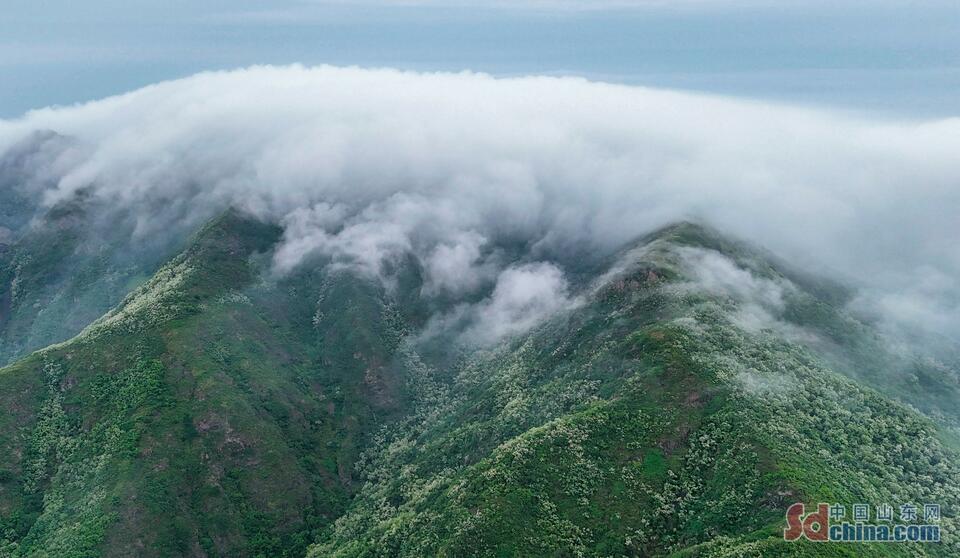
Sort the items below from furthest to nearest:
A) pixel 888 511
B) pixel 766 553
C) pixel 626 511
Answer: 1. pixel 626 511
2. pixel 888 511
3. pixel 766 553

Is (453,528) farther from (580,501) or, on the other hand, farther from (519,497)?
(580,501)

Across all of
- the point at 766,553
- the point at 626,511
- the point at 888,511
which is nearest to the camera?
the point at 766,553

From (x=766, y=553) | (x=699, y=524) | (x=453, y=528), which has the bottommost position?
(x=453, y=528)

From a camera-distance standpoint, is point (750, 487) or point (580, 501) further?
point (580, 501)

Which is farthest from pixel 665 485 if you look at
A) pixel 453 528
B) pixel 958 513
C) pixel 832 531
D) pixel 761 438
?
pixel 958 513

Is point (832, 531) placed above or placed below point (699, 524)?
above

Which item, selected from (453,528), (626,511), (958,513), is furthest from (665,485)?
(958,513)
